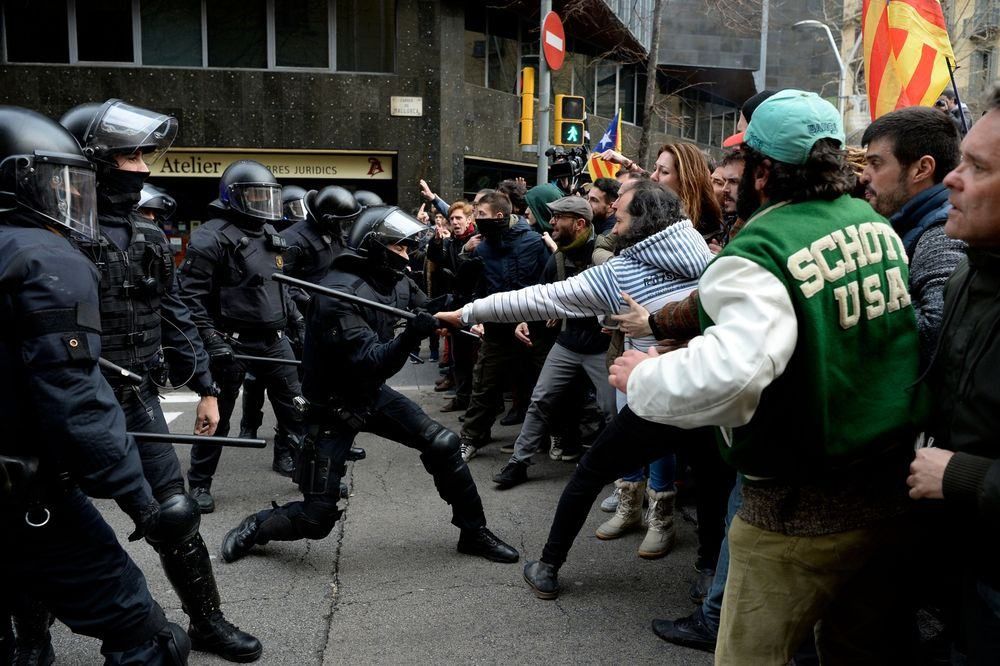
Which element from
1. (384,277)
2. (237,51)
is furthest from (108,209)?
(237,51)

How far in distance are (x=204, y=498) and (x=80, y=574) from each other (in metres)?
2.98

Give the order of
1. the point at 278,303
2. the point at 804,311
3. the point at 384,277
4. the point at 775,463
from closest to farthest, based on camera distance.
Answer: the point at 804,311
the point at 775,463
the point at 384,277
the point at 278,303

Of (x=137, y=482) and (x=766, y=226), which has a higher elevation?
(x=766, y=226)

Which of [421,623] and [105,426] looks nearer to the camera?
[105,426]

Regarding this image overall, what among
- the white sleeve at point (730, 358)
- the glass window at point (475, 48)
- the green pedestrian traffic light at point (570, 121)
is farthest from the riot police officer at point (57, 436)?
the glass window at point (475, 48)

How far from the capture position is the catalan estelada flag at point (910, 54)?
16.0 ft

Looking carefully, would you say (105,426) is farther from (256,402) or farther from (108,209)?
(256,402)

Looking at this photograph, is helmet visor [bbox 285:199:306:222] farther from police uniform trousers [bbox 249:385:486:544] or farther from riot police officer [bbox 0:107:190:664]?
riot police officer [bbox 0:107:190:664]

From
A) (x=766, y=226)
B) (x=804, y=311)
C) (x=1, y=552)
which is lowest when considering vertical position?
(x=1, y=552)

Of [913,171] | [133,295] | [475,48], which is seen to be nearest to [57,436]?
[133,295]

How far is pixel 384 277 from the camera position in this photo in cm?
447

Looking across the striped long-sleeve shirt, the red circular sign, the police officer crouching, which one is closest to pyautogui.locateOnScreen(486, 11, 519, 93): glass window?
the red circular sign

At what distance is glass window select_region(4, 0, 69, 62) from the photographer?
52.7 feet

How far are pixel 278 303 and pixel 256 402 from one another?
0.86 m
